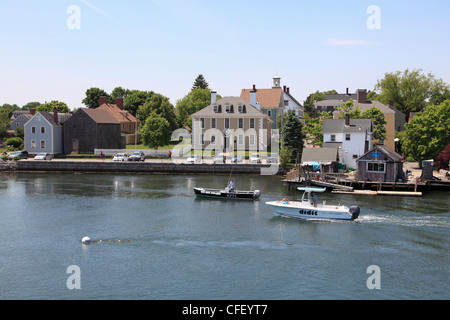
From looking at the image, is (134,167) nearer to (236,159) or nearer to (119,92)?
(236,159)

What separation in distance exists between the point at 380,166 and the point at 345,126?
41.3 feet

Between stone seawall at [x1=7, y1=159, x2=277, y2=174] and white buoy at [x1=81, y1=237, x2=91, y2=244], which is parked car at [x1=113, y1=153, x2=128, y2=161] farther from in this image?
white buoy at [x1=81, y1=237, x2=91, y2=244]

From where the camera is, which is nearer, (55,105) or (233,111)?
(233,111)

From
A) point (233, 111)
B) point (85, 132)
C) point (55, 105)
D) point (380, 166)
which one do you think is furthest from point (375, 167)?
point (55, 105)

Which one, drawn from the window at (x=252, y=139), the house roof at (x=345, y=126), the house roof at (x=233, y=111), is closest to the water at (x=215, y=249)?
the house roof at (x=345, y=126)

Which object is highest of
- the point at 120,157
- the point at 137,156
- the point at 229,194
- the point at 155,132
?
the point at 155,132

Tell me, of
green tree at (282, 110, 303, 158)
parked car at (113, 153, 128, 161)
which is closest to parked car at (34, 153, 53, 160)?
parked car at (113, 153, 128, 161)

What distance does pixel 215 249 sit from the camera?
3431 cm

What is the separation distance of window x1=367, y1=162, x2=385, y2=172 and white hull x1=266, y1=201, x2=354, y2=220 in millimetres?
18902

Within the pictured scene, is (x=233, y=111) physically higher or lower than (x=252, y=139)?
higher
